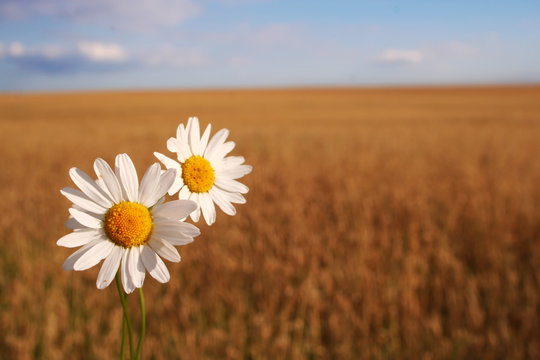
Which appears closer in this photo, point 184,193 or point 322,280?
point 184,193

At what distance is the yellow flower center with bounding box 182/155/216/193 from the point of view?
35 centimetres

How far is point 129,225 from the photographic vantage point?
1.07 feet

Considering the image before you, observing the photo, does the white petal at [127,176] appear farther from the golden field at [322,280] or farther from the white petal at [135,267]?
the golden field at [322,280]

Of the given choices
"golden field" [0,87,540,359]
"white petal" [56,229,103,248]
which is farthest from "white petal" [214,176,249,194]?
"golden field" [0,87,540,359]

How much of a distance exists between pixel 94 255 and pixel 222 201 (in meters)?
0.10

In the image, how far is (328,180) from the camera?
580 centimetres

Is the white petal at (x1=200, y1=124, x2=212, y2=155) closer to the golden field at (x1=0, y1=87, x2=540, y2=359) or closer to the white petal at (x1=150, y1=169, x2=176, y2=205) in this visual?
the white petal at (x1=150, y1=169, x2=176, y2=205)

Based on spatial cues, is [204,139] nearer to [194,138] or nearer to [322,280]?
[194,138]

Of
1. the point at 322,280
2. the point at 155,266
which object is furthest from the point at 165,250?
the point at 322,280

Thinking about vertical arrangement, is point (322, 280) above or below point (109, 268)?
below

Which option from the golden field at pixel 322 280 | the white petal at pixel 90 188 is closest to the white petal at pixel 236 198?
the white petal at pixel 90 188

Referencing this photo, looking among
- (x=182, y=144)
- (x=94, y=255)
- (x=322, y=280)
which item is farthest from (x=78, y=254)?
(x=322, y=280)

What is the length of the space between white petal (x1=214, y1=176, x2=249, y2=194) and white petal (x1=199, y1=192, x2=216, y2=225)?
0.06ft

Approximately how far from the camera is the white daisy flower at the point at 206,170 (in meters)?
0.34
